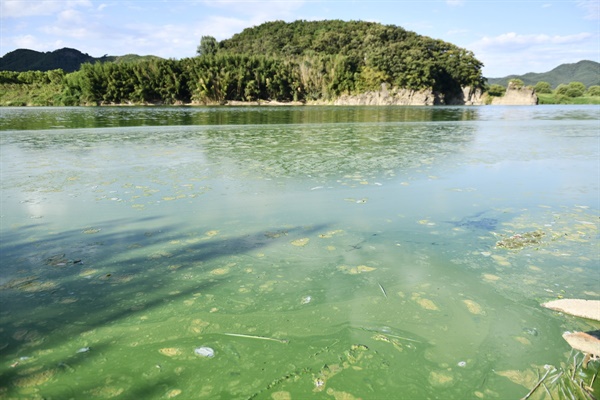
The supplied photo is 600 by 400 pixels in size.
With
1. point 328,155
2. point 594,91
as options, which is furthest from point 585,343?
point 594,91

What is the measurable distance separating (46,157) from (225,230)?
8.06 m

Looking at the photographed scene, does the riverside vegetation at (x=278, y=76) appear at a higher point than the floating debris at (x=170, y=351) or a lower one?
higher

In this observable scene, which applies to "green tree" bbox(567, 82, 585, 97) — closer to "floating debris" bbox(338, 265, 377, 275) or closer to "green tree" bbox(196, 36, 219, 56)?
"green tree" bbox(196, 36, 219, 56)

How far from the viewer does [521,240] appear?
4.11 m

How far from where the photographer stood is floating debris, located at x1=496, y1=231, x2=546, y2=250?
13.0ft

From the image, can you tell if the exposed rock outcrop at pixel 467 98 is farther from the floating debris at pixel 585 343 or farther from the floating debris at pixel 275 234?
the floating debris at pixel 585 343

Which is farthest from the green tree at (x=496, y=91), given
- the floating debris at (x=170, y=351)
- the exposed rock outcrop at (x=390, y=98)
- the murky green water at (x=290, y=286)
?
the floating debris at (x=170, y=351)

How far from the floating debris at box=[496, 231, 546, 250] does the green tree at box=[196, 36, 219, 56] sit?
10917 centimetres

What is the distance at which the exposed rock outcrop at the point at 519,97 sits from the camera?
294 feet

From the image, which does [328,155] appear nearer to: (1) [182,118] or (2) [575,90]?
(1) [182,118]

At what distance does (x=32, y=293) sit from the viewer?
2.96 meters

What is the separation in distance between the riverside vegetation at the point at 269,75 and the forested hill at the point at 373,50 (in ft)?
0.80

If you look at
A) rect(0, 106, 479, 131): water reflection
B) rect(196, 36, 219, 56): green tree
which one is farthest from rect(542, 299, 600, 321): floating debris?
rect(196, 36, 219, 56): green tree

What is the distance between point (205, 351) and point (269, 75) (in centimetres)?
7664
